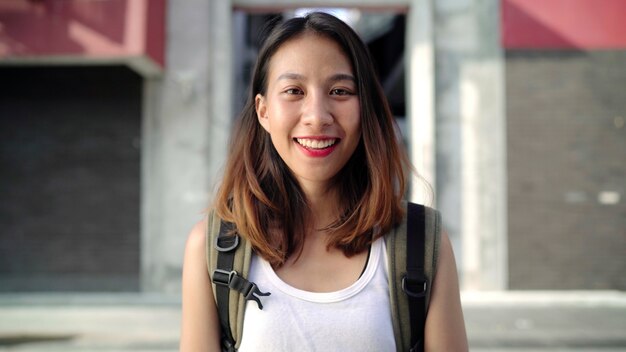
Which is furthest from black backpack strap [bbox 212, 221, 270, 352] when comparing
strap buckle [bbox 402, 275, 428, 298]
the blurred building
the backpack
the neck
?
the blurred building

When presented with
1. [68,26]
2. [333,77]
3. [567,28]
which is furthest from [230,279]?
[567,28]

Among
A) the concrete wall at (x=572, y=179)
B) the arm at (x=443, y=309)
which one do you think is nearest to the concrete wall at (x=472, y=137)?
the concrete wall at (x=572, y=179)

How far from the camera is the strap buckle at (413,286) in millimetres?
1544

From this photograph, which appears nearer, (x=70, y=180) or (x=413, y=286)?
(x=413, y=286)

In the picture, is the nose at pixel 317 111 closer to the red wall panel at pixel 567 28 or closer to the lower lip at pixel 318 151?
the lower lip at pixel 318 151

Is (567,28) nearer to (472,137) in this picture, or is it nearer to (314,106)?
(472,137)

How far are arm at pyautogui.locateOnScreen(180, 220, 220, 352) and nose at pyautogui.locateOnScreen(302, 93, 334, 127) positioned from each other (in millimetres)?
443

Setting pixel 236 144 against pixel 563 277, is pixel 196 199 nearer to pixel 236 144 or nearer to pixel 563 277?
pixel 563 277

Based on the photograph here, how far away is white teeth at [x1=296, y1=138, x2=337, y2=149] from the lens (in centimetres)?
167

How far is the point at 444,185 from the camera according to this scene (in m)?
11.3

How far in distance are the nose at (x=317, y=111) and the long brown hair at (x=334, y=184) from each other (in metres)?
0.10

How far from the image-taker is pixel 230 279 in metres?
1.58

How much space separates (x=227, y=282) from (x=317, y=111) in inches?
20.3

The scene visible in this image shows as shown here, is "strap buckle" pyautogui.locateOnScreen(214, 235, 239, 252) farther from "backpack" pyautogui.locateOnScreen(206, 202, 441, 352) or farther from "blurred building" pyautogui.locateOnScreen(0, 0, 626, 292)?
"blurred building" pyautogui.locateOnScreen(0, 0, 626, 292)
